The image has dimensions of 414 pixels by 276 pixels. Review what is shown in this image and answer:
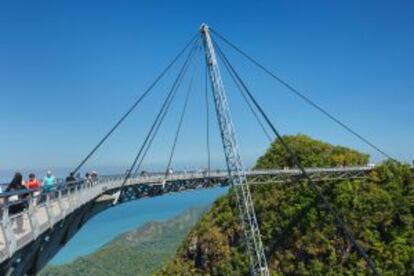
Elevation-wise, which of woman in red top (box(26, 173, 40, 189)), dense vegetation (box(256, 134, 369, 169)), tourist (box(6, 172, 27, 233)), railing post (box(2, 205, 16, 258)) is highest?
dense vegetation (box(256, 134, 369, 169))

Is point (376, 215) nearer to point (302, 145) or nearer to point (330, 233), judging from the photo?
point (330, 233)

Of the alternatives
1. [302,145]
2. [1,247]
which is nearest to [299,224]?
[302,145]

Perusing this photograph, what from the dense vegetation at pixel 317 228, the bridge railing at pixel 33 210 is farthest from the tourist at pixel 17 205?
the dense vegetation at pixel 317 228

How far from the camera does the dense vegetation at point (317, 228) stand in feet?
269

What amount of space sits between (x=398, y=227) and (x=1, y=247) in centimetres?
7664

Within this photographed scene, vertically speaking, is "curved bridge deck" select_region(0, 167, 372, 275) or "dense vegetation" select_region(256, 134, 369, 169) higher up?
"dense vegetation" select_region(256, 134, 369, 169)

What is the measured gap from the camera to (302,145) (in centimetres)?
11406

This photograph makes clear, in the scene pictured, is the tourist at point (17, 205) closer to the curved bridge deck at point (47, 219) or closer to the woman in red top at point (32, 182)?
Answer: the curved bridge deck at point (47, 219)

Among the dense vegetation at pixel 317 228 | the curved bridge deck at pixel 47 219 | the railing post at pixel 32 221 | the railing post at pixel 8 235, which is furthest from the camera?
the dense vegetation at pixel 317 228

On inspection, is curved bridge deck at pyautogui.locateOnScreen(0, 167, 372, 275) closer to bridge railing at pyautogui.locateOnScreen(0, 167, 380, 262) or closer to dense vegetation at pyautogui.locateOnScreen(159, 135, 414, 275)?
bridge railing at pyautogui.locateOnScreen(0, 167, 380, 262)

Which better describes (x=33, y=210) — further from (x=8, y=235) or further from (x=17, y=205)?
(x=8, y=235)

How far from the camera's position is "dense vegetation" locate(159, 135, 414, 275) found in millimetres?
82125

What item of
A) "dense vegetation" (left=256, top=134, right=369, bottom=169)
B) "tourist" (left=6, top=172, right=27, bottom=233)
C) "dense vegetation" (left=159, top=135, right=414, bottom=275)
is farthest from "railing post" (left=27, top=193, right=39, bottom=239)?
"dense vegetation" (left=256, top=134, right=369, bottom=169)

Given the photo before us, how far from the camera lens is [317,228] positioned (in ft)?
295
